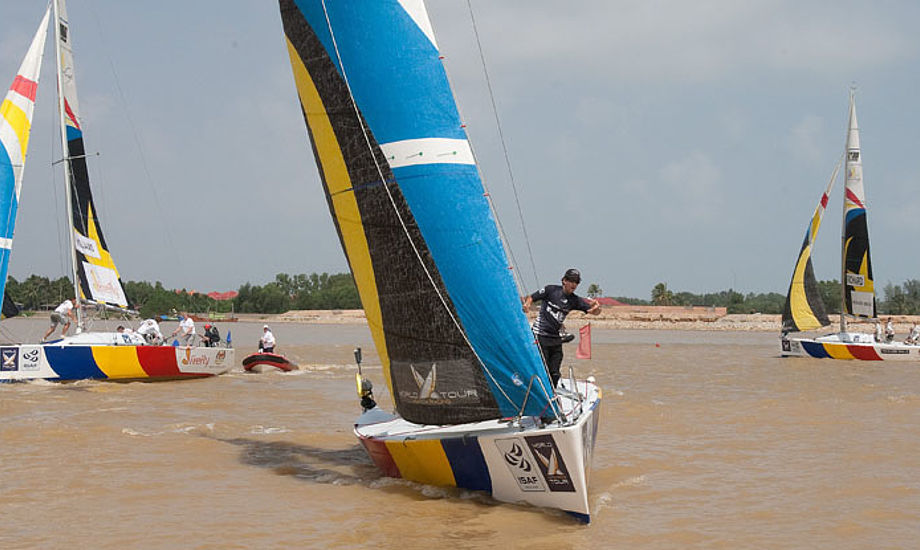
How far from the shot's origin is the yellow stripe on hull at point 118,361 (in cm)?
1938

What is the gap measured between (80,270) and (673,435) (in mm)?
15604

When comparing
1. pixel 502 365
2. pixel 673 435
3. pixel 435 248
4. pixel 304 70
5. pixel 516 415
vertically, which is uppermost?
pixel 304 70

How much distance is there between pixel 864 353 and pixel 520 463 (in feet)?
80.5

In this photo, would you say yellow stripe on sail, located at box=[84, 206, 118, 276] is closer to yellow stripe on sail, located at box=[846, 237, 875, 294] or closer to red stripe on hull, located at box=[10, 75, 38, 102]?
red stripe on hull, located at box=[10, 75, 38, 102]

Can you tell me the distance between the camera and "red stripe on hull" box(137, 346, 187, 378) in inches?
796

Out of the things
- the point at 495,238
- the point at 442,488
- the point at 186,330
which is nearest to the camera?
the point at 495,238

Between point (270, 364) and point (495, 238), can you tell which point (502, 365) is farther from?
point (270, 364)

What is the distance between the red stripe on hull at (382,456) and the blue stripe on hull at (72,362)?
41.0ft

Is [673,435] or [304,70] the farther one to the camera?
[673,435]

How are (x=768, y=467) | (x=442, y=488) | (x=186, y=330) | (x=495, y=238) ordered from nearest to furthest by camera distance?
(x=495, y=238) < (x=442, y=488) < (x=768, y=467) < (x=186, y=330)

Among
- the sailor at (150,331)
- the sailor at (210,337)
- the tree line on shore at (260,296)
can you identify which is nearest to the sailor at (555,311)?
the sailor at (150,331)

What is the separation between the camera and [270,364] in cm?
2525

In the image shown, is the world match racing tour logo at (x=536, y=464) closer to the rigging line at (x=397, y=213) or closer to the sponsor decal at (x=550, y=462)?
the sponsor decal at (x=550, y=462)

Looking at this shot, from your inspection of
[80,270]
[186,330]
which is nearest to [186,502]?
[80,270]
